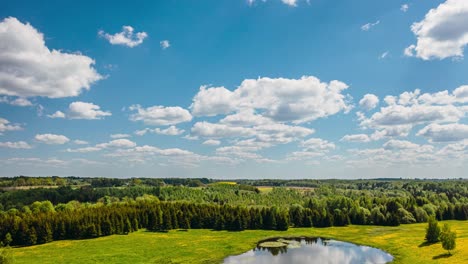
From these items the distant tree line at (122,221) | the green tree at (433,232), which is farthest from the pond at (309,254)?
the distant tree line at (122,221)

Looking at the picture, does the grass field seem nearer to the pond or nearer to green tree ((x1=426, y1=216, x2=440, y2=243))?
green tree ((x1=426, y1=216, x2=440, y2=243))

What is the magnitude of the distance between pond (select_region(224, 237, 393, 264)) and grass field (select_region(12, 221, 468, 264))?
137 inches

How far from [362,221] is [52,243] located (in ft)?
353

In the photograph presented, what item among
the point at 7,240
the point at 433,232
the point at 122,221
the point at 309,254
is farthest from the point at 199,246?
the point at 433,232

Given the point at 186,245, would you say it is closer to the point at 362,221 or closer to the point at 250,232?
the point at 250,232

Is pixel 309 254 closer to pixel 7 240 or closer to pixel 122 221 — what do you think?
pixel 122 221

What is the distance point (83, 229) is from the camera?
110 meters

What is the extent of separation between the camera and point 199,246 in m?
93.7

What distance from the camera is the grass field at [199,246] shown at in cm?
7619

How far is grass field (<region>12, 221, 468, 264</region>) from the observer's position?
7619cm

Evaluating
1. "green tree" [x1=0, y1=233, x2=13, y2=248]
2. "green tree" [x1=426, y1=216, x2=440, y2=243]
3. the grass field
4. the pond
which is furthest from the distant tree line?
"green tree" [x1=426, y1=216, x2=440, y2=243]

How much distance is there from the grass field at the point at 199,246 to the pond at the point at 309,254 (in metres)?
3.47

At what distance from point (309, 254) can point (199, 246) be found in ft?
95.4

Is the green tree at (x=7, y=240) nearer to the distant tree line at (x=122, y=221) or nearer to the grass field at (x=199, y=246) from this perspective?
the distant tree line at (x=122, y=221)
